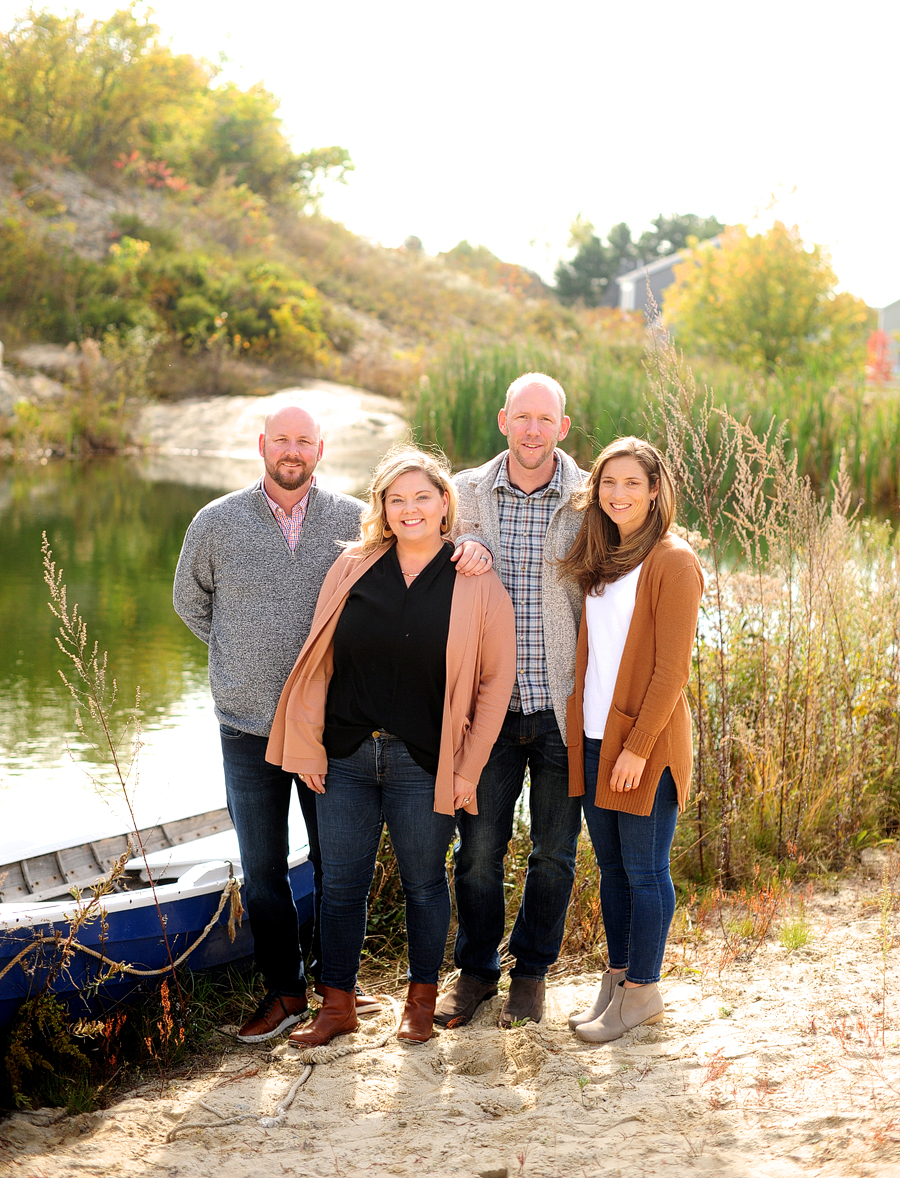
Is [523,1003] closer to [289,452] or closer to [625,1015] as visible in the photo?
[625,1015]

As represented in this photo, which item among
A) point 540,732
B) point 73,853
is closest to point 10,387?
point 73,853

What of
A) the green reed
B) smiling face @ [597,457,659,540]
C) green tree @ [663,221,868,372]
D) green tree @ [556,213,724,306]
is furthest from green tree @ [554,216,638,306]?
smiling face @ [597,457,659,540]

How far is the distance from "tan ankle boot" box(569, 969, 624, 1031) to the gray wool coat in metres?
0.79

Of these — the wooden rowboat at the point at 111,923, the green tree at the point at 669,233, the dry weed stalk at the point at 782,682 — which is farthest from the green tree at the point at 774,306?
the green tree at the point at 669,233

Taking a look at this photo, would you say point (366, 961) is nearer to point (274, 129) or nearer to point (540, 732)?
point (540, 732)

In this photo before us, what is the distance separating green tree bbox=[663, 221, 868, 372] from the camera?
28156mm

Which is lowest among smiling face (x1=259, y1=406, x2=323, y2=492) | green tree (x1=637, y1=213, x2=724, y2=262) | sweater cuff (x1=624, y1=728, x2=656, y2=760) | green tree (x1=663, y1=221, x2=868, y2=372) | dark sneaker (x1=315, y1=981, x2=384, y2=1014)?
dark sneaker (x1=315, y1=981, x2=384, y2=1014)

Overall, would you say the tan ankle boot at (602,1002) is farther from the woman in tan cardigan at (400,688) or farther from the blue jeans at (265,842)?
the blue jeans at (265,842)

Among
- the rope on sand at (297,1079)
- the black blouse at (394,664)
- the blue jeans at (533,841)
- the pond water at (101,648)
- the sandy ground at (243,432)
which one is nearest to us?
the rope on sand at (297,1079)

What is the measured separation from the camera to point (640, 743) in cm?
313

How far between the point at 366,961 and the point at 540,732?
1583 millimetres

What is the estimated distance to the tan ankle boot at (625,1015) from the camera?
3352 mm

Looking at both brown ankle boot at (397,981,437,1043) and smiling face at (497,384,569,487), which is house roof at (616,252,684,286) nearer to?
smiling face at (497,384,569,487)

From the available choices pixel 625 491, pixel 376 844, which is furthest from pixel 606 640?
pixel 376 844
